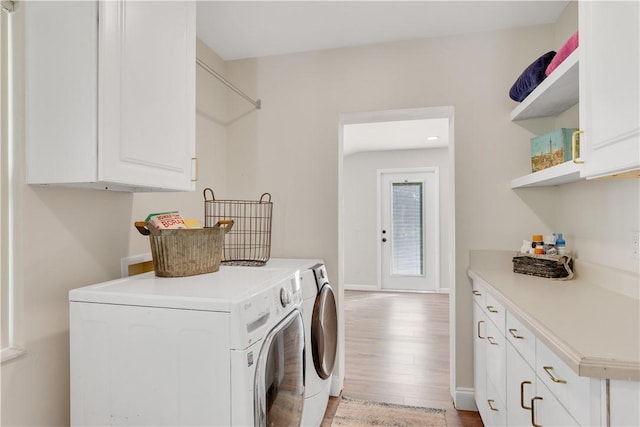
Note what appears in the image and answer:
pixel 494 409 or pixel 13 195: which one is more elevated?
pixel 13 195

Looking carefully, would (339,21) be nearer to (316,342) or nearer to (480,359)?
(316,342)

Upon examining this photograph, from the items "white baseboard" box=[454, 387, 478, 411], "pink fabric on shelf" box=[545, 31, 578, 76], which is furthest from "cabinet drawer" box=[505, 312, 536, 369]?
"pink fabric on shelf" box=[545, 31, 578, 76]

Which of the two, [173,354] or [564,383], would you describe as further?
[173,354]

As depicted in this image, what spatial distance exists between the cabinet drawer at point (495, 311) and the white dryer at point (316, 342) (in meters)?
0.88

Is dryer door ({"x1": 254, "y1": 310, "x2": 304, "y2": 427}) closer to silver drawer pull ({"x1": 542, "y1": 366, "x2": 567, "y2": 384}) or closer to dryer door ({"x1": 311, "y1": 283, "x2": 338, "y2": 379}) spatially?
dryer door ({"x1": 311, "y1": 283, "x2": 338, "y2": 379})

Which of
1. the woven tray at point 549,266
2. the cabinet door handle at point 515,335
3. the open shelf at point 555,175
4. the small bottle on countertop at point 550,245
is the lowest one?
the cabinet door handle at point 515,335

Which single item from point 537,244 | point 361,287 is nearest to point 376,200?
point 361,287

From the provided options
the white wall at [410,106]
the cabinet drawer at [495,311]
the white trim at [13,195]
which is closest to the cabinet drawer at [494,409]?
the cabinet drawer at [495,311]

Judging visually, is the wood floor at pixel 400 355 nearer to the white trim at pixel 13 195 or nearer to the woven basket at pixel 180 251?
the woven basket at pixel 180 251

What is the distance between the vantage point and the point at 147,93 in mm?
1355

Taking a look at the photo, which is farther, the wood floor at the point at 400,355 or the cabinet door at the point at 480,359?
the wood floor at the point at 400,355

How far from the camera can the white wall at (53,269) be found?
48.3 inches

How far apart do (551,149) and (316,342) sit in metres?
1.63

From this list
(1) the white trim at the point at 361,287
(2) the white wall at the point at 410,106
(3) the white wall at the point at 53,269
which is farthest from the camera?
(1) the white trim at the point at 361,287
